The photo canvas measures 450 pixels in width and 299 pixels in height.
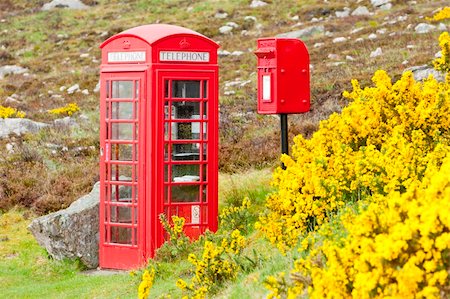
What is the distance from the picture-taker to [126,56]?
33.9ft

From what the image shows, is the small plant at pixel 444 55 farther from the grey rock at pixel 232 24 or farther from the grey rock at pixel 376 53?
the grey rock at pixel 232 24

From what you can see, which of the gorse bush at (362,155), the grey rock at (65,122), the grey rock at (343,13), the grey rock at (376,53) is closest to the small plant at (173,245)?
the gorse bush at (362,155)

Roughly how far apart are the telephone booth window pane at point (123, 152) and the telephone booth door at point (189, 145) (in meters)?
0.40

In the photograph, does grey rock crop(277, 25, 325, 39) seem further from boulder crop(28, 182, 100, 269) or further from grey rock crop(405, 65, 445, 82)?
boulder crop(28, 182, 100, 269)

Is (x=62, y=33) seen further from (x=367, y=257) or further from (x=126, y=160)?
(x=367, y=257)

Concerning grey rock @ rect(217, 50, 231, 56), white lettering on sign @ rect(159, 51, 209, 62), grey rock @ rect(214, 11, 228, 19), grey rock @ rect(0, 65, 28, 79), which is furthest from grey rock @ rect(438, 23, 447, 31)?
white lettering on sign @ rect(159, 51, 209, 62)

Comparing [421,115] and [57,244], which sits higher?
[421,115]

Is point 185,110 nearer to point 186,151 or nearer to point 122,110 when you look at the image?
point 186,151

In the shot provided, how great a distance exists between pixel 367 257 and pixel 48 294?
615cm

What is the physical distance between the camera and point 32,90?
2792cm

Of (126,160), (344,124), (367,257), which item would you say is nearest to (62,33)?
(126,160)

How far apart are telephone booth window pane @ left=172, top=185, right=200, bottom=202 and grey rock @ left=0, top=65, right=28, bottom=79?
22732mm

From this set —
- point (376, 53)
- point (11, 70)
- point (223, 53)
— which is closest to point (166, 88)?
point (376, 53)

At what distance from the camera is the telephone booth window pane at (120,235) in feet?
35.0
